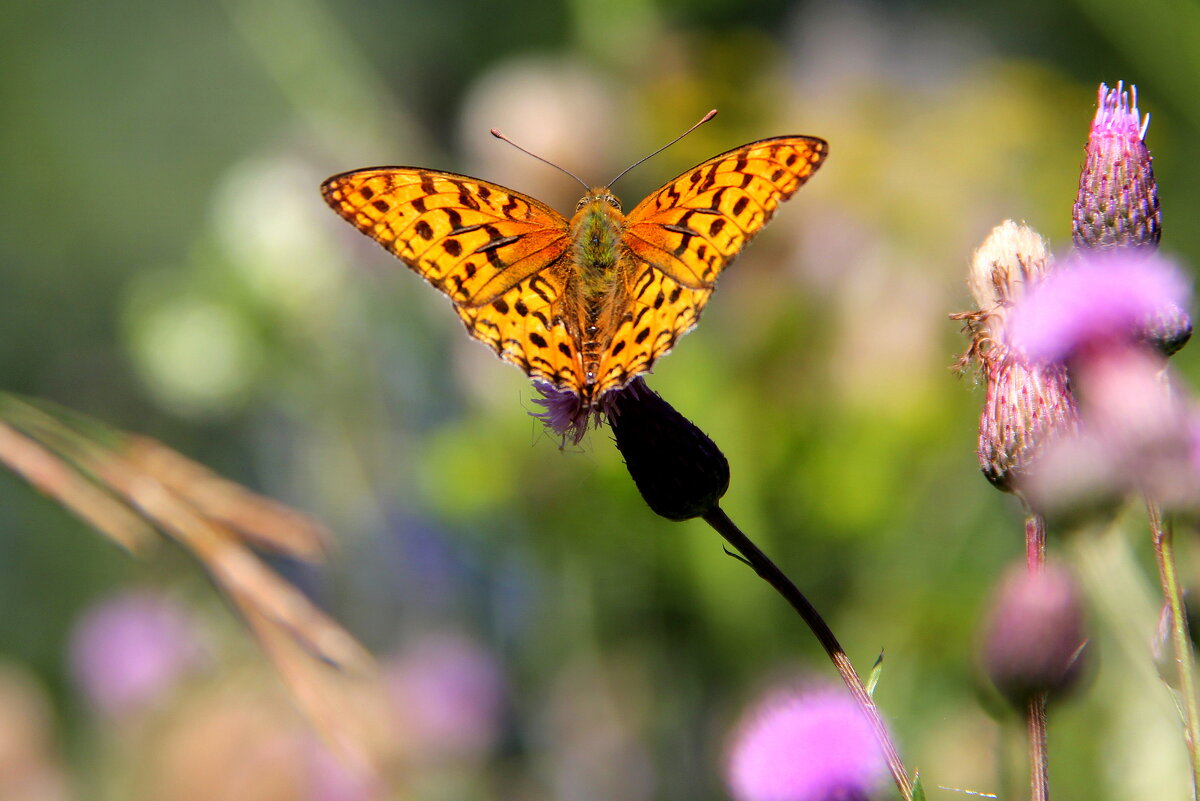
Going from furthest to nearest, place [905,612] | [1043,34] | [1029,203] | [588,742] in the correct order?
[1043,34], [1029,203], [588,742], [905,612]

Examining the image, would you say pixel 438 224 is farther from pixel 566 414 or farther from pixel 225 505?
pixel 225 505

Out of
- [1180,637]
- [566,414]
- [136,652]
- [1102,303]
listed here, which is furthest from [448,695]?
[1180,637]

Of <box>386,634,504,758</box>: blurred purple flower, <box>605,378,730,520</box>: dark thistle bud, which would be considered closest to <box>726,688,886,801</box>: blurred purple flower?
<box>605,378,730,520</box>: dark thistle bud

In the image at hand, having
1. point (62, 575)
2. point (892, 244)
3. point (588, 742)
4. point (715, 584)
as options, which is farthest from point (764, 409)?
point (62, 575)

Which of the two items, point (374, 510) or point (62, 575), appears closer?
point (374, 510)

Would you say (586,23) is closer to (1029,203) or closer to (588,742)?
(1029,203)

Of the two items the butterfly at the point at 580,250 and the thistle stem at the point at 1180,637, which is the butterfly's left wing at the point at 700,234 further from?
the thistle stem at the point at 1180,637
